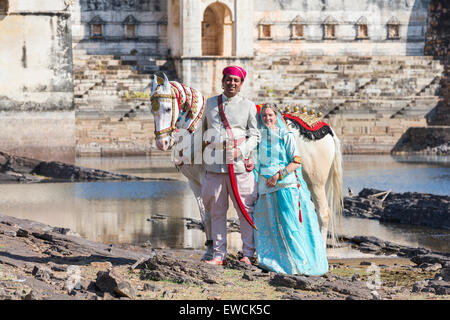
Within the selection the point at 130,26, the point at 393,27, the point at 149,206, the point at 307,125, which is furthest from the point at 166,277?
the point at 393,27

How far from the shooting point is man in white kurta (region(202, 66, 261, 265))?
9117 mm

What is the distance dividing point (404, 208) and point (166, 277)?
753cm

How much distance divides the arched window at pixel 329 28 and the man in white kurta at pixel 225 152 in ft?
98.7

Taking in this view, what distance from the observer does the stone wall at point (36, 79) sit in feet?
77.5

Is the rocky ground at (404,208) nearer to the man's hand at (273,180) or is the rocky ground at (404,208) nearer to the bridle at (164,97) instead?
the man's hand at (273,180)

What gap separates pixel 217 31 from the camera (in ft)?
118

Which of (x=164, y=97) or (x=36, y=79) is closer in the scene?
(x=164, y=97)

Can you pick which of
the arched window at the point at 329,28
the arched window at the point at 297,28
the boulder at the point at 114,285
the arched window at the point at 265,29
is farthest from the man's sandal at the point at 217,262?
the arched window at the point at 329,28

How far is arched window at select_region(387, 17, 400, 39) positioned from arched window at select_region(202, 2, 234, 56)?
24.9ft

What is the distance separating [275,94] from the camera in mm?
33062

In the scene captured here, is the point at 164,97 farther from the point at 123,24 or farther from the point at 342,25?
the point at 342,25

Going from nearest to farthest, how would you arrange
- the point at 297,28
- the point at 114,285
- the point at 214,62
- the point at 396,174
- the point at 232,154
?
the point at 114,285, the point at 232,154, the point at 396,174, the point at 214,62, the point at 297,28

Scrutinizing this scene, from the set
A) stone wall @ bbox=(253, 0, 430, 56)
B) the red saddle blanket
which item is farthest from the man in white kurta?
stone wall @ bbox=(253, 0, 430, 56)

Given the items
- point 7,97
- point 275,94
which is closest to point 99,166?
point 7,97
